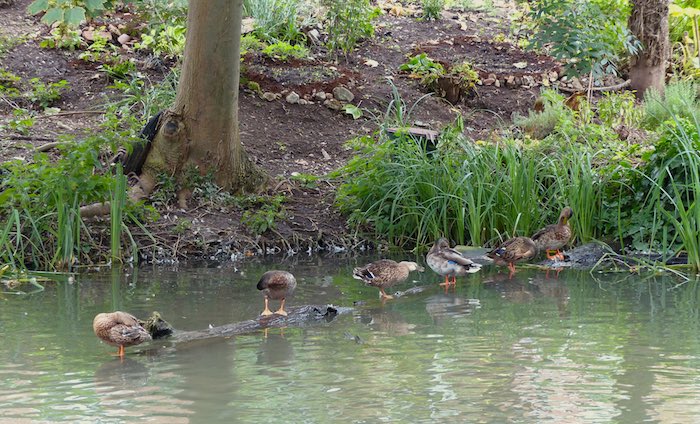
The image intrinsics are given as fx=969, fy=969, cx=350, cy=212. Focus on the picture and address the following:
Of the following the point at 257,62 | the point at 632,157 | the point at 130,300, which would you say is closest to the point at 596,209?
the point at 632,157

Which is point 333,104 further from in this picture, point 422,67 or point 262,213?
point 262,213

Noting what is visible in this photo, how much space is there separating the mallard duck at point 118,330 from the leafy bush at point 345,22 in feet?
38.9

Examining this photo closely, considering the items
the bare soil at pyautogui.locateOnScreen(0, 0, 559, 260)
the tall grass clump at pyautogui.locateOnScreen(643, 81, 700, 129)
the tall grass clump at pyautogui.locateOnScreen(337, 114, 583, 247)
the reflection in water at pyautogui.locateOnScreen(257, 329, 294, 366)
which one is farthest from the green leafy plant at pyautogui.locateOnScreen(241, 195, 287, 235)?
the tall grass clump at pyautogui.locateOnScreen(643, 81, 700, 129)

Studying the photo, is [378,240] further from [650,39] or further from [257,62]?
[650,39]

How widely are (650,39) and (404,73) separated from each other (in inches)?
174

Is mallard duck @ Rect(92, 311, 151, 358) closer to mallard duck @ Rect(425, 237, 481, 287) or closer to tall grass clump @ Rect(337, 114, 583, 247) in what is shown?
mallard duck @ Rect(425, 237, 481, 287)

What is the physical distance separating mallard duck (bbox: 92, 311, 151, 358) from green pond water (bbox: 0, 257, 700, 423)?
0.13 m

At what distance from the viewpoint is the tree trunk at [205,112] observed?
39.0 ft

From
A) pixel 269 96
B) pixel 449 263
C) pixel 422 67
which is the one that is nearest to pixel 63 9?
pixel 449 263

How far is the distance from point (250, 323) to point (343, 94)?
30.6 feet

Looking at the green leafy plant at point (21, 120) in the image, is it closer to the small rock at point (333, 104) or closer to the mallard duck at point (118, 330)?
the small rock at point (333, 104)

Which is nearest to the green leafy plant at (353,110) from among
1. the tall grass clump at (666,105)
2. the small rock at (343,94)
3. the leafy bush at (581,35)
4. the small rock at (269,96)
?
the small rock at (343,94)

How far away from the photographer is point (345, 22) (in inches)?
698

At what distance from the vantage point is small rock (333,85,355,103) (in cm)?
1633
